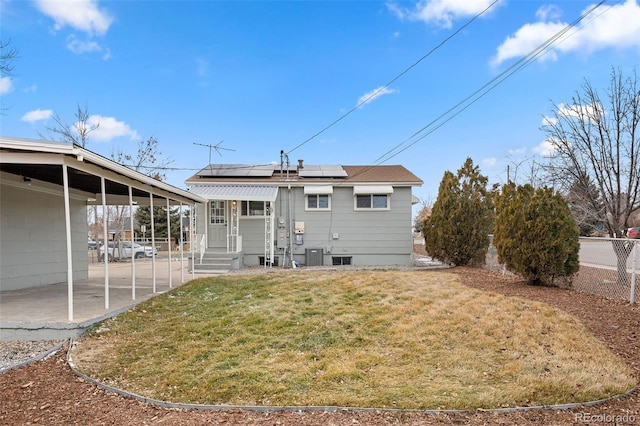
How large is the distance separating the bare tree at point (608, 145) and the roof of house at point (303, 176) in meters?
5.78

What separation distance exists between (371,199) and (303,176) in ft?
9.73

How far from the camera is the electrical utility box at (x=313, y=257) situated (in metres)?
13.9

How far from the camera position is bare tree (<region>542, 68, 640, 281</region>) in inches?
310

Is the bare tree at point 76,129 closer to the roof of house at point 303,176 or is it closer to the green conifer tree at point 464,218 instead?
the roof of house at point 303,176

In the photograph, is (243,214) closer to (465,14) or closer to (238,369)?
(465,14)

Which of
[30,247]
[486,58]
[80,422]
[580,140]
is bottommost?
[80,422]

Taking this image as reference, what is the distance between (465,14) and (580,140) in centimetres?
422

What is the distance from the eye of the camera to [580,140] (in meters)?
8.77

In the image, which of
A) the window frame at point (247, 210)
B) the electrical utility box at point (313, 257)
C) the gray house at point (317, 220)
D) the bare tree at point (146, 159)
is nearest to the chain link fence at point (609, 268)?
the gray house at point (317, 220)

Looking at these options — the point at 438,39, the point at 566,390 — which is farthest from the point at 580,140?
the point at 566,390

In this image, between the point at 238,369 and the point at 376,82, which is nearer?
the point at 238,369

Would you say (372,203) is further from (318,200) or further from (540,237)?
(540,237)

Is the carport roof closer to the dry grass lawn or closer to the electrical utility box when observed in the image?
the dry grass lawn

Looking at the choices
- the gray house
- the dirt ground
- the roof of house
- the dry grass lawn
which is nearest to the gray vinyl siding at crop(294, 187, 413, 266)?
the gray house
